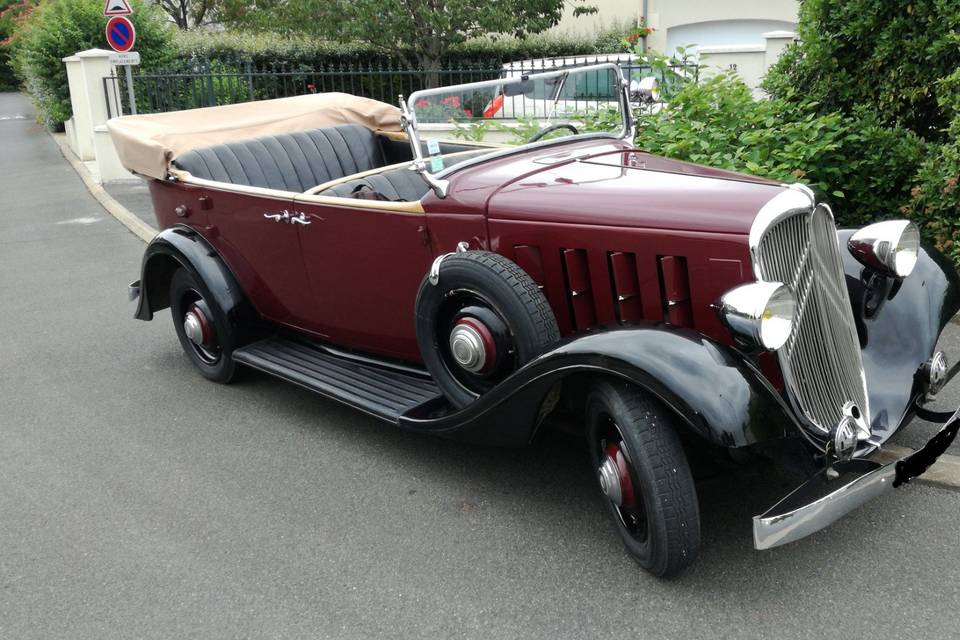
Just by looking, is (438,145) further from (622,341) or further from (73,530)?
(73,530)

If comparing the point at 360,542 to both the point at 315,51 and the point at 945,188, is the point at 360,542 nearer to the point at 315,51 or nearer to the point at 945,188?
the point at 945,188

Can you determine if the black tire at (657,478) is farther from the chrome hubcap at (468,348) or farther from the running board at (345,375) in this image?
the running board at (345,375)

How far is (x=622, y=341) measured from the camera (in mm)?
2752

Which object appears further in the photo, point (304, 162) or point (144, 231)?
point (144, 231)

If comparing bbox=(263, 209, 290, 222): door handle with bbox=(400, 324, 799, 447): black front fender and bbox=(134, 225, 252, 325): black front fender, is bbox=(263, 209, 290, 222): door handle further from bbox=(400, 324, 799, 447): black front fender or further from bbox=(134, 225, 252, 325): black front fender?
bbox=(400, 324, 799, 447): black front fender

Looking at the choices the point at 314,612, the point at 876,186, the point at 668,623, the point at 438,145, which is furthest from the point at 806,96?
the point at 314,612

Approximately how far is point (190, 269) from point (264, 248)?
1.73ft

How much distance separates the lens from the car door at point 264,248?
4.31 metres

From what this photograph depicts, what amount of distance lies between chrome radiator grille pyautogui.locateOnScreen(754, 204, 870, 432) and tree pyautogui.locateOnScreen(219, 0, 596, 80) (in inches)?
534

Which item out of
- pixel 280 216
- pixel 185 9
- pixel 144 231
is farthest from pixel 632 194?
pixel 185 9

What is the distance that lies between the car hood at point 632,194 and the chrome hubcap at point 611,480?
0.82 meters

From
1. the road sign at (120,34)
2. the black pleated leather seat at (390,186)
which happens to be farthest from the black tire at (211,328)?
the road sign at (120,34)

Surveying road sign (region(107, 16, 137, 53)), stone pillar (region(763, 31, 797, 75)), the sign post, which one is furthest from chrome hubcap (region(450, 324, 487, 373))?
road sign (region(107, 16, 137, 53))

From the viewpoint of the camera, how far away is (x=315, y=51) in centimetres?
1755
